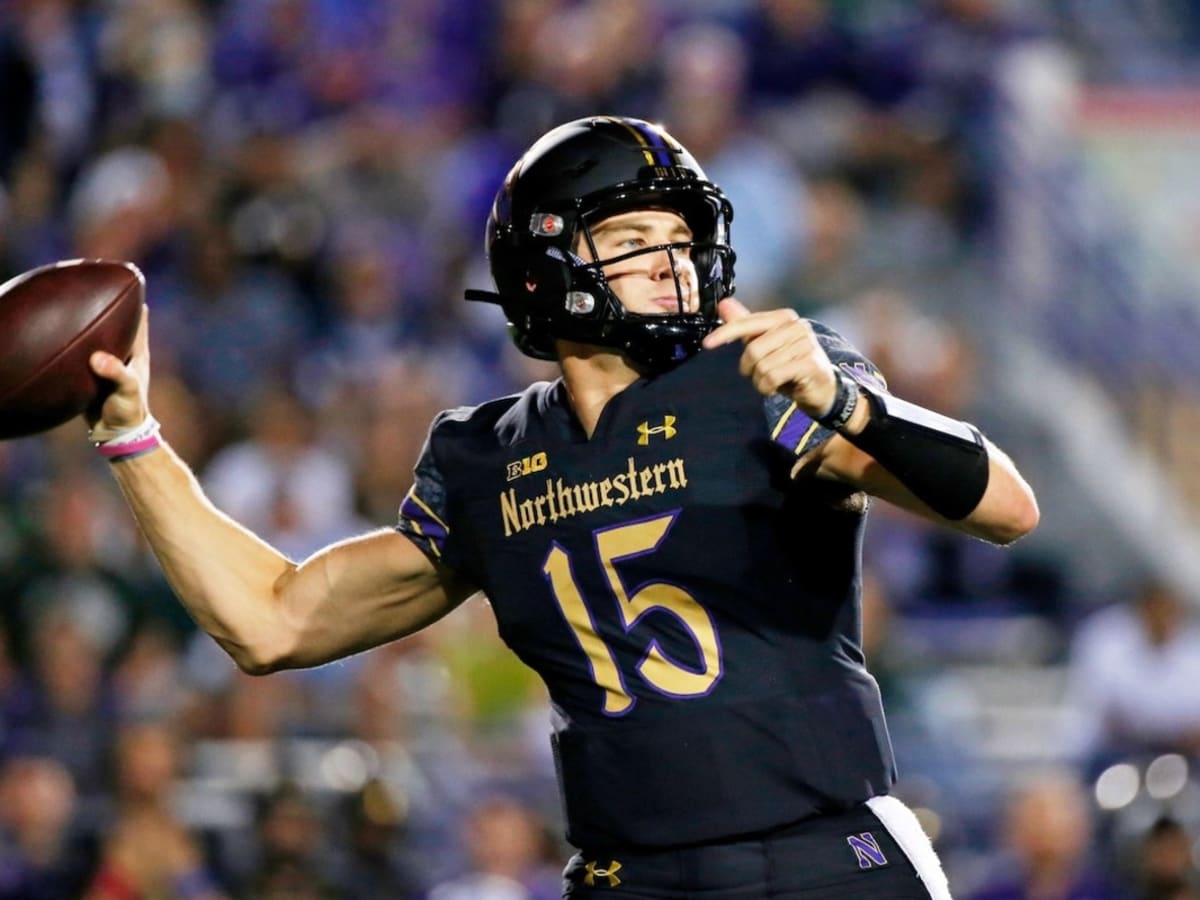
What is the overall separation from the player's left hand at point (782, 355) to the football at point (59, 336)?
1.11 metres

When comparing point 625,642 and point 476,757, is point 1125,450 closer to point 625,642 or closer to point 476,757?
point 476,757

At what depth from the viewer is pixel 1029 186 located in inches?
360

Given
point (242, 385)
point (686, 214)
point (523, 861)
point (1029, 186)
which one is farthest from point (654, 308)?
point (1029, 186)

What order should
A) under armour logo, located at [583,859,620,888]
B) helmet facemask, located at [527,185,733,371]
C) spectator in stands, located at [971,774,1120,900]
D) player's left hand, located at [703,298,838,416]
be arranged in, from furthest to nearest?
1. spectator in stands, located at [971,774,1120,900]
2. helmet facemask, located at [527,185,733,371]
3. under armour logo, located at [583,859,620,888]
4. player's left hand, located at [703,298,838,416]

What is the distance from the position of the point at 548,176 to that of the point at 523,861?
2.97 meters

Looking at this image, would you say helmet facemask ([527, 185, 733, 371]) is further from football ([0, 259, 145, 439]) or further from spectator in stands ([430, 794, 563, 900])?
spectator in stands ([430, 794, 563, 900])

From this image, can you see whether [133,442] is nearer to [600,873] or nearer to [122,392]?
[122,392]

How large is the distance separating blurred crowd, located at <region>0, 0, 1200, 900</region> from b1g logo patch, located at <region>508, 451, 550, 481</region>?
268 centimetres

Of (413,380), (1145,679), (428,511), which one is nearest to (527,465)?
(428,511)

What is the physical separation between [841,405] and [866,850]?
2.23 ft

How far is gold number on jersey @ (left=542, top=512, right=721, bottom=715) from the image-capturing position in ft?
10.0

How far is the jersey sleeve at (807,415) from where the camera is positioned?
9.81 ft

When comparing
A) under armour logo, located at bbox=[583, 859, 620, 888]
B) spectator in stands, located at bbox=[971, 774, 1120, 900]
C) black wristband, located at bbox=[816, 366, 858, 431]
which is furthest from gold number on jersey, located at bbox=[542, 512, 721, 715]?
spectator in stands, located at bbox=[971, 774, 1120, 900]

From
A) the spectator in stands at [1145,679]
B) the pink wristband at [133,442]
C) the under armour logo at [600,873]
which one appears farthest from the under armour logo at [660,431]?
the spectator in stands at [1145,679]
